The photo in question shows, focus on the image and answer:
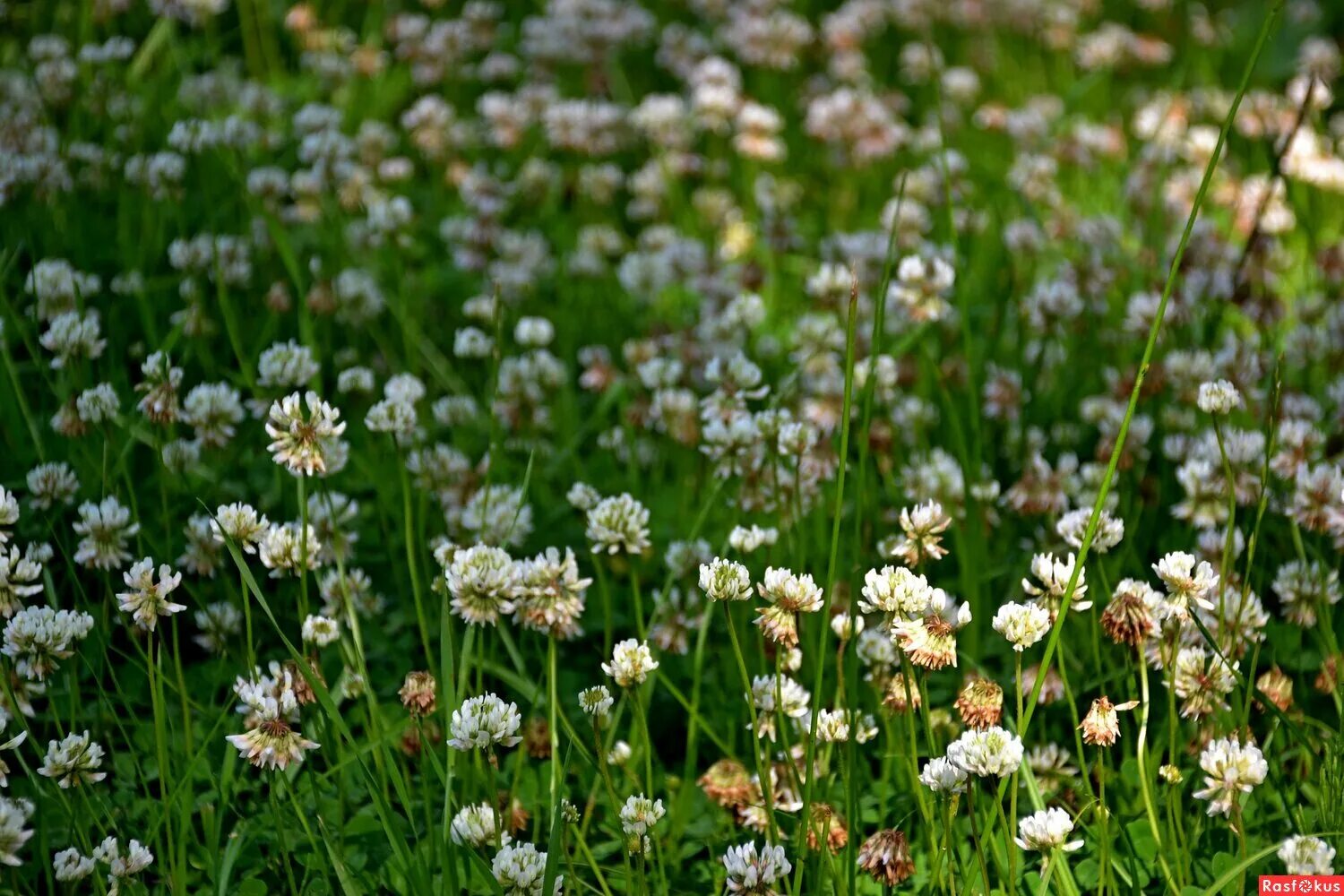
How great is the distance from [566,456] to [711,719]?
862 mm

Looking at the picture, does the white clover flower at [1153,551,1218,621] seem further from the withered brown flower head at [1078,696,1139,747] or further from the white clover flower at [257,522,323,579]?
the white clover flower at [257,522,323,579]

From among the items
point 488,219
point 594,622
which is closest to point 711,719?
point 594,622

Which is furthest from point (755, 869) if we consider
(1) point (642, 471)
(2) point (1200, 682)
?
(1) point (642, 471)

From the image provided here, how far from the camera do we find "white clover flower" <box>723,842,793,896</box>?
6.33 ft

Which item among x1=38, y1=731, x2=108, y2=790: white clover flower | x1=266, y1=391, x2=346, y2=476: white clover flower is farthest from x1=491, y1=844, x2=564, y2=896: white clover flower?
x1=266, y1=391, x2=346, y2=476: white clover flower

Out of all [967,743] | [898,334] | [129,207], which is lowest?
[898,334]

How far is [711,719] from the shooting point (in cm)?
266

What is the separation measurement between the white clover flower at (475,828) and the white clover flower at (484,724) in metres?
0.09

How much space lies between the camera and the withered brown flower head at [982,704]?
6.28 feet

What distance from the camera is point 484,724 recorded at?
1.96m

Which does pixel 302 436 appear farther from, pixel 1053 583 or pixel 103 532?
pixel 1053 583

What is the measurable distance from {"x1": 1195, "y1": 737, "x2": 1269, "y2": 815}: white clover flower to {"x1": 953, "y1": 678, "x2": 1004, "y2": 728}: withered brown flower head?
0.33 metres

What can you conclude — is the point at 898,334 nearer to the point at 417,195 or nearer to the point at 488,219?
the point at 488,219
